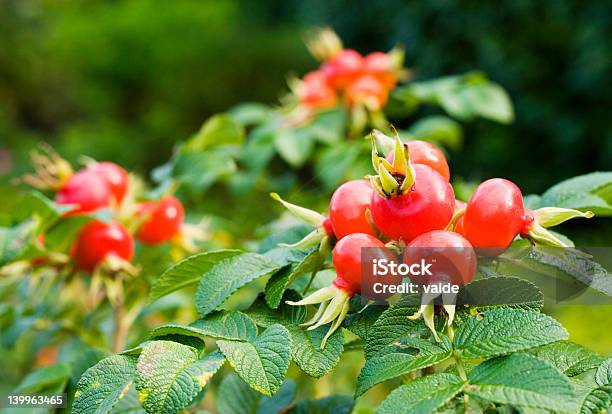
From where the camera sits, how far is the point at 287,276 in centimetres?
78

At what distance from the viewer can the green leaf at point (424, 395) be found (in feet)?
1.92

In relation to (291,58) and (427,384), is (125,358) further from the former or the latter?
(291,58)

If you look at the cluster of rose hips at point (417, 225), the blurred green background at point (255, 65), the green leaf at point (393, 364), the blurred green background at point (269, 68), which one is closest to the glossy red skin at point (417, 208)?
the cluster of rose hips at point (417, 225)

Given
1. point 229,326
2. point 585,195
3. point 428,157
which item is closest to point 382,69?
point 585,195

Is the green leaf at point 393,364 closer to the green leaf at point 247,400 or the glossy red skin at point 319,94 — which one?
the green leaf at point 247,400

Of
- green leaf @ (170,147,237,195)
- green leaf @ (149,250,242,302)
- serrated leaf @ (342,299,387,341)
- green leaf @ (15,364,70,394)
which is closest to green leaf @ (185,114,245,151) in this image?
green leaf @ (170,147,237,195)

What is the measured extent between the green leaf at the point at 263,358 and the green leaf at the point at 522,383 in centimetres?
16

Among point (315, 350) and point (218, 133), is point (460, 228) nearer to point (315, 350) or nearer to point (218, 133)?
point (315, 350)

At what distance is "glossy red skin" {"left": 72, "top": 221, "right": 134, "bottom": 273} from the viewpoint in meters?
1.19

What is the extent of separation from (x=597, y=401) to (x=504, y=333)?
0.09 meters

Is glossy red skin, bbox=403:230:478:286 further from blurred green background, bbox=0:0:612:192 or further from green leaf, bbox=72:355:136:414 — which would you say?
blurred green background, bbox=0:0:612:192

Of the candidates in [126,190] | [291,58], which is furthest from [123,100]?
[126,190]

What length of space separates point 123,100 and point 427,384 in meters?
6.81

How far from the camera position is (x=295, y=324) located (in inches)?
29.3
